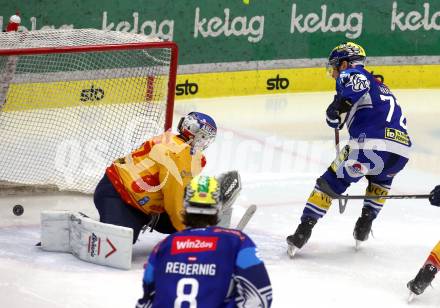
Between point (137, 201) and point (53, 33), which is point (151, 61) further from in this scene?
point (137, 201)

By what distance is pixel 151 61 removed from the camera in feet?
20.3

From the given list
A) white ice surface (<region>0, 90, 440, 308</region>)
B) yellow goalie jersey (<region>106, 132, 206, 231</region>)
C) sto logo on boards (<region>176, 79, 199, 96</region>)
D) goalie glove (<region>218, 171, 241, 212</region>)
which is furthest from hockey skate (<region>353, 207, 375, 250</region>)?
sto logo on boards (<region>176, 79, 199, 96</region>)

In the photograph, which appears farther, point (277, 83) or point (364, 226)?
point (277, 83)

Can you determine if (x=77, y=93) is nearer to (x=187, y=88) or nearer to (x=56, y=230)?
(x=56, y=230)

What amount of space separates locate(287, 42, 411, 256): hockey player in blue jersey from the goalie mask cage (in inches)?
37.8

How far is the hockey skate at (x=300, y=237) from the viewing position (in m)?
5.59

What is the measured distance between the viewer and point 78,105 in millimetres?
6633

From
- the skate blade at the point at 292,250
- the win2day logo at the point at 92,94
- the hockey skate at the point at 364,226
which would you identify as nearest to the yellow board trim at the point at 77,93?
the win2day logo at the point at 92,94

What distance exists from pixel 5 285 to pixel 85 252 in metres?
0.47

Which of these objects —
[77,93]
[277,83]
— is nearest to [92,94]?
[77,93]

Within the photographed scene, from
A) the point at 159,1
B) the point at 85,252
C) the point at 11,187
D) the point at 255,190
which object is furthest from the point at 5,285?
the point at 159,1

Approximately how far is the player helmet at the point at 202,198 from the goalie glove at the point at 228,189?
7 cm

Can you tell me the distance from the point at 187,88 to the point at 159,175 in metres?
3.32

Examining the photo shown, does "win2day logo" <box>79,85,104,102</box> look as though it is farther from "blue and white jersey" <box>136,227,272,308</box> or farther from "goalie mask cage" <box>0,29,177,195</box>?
"blue and white jersey" <box>136,227,272,308</box>
